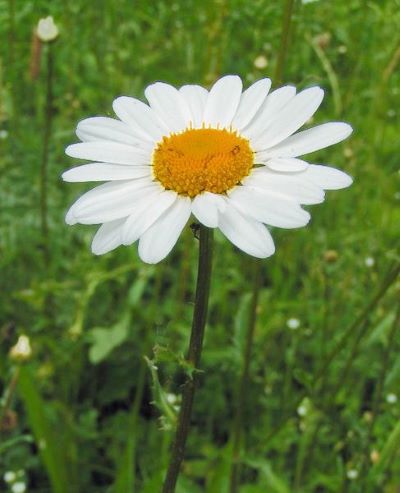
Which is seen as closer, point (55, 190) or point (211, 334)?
point (211, 334)

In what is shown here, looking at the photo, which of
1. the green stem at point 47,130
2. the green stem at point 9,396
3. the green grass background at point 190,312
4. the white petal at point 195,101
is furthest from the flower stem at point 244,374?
the green stem at point 47,130

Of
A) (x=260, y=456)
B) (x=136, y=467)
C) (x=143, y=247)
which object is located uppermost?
(x=143, y=247)

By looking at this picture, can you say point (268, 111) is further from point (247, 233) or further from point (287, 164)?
point (247, 233)

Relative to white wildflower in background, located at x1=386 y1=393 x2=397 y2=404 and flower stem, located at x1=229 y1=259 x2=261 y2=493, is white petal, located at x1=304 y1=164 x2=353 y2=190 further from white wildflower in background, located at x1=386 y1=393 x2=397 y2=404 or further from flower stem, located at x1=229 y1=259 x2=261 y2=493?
white wildflower in background, located at x1=386 y1=393 x2=397 y2=404

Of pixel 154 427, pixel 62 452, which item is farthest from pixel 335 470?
pixel 62 452

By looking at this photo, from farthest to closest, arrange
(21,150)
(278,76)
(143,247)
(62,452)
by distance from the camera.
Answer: (21,150) → (62,452) → (278,76) → (143,247)

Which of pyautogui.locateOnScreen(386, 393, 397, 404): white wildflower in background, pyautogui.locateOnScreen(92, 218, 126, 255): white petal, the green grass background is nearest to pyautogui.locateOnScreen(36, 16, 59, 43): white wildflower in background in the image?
the green grass background

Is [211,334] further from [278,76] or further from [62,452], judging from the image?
[278,76]

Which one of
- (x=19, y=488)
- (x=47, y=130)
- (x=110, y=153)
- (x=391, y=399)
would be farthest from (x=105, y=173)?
(x=391, y=399)

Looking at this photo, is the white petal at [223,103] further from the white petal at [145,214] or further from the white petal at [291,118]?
the white petal at [145,214]
